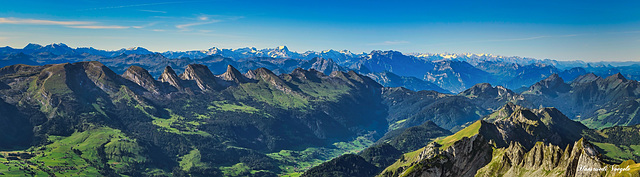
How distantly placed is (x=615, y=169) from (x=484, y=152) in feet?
174

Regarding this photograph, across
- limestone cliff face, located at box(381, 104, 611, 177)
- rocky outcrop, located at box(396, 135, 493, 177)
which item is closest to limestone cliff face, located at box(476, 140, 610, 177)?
limestone cliff face, located at box(381, 104, 611, 177)

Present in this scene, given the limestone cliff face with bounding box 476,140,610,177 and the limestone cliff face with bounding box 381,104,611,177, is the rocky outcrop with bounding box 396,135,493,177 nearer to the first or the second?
the limestone cliff face with bounding box 381,104,611,177

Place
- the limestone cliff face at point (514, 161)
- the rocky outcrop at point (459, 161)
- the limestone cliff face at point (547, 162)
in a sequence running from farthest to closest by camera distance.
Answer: the rocky outcrop at point (459, 161)
the limestone cliff face at point (514, 161)
the limestone cliff face at point (547, 162)

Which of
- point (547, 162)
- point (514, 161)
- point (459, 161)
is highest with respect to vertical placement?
point (547, 162)

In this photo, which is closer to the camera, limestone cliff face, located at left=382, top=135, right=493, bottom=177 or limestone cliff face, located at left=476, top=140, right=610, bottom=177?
limestone cliff face, located at left=476, top=140, right=610, bottom=177

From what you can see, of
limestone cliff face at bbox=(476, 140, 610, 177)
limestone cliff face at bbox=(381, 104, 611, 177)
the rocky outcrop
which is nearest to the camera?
limestone cliff face at bbox=(476, 140, 610, 177)

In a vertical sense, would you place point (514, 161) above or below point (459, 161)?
above

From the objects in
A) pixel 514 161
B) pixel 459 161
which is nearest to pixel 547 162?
pixel 514 161

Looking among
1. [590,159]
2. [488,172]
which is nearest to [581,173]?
[590,159]

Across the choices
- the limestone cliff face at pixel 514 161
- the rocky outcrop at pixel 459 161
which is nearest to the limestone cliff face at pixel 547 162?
the limestone cliff face at pixel 514 161

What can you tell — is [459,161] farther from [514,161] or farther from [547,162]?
[547,162]

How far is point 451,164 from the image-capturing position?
152 meters

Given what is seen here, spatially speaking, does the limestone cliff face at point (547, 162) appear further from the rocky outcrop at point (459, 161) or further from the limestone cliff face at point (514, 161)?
the rocky outcrop at point (459, 161)

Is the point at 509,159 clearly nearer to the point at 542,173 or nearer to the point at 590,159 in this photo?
the point at 542,173
